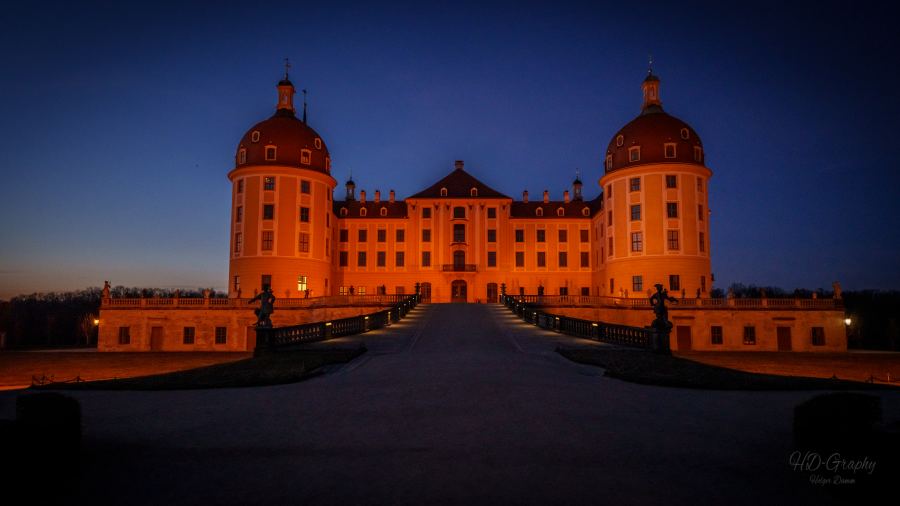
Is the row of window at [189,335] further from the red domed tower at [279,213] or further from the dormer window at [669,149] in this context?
the dormer window at [669,149]

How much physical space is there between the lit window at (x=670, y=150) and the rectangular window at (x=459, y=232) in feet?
72.2

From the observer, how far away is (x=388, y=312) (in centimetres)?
3294

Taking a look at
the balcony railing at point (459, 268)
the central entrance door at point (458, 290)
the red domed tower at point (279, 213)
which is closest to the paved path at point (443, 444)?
the red domed tower at point (279, 213)

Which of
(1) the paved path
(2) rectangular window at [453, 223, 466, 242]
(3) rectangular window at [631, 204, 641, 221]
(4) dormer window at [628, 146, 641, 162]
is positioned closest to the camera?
(1) the paved path

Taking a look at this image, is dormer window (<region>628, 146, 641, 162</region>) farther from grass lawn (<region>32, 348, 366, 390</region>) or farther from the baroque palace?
grass lawn (<region>32, 348, 366, 390</region>)

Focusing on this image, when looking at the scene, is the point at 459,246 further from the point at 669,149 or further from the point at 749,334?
the point at 749,334

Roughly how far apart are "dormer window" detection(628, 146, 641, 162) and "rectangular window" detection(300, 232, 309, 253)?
3218 centimetres

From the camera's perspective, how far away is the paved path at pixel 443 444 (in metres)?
5.19

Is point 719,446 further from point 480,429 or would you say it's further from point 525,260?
point 525,260

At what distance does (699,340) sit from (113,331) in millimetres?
49969

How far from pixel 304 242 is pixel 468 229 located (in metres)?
17.9

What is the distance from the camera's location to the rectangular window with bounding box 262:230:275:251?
5056 centimetres

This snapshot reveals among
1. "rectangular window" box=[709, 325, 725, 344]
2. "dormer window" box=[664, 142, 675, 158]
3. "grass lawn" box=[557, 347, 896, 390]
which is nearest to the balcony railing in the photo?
"dormer window" box=[664, 142, 675, 158]

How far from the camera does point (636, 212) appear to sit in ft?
162
